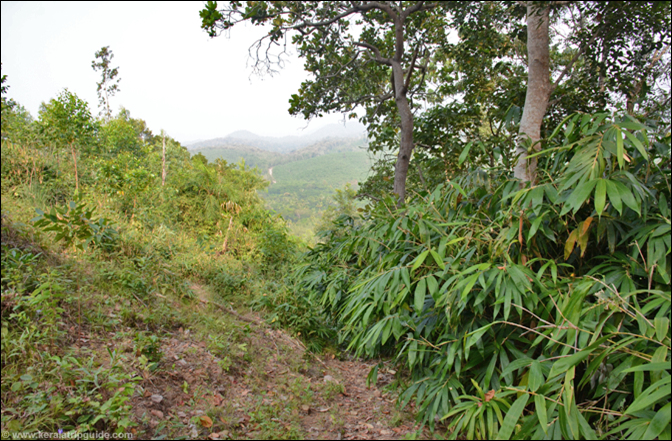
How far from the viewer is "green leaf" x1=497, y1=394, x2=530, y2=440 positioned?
129 centimetres

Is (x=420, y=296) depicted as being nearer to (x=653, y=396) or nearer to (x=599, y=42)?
(x=653, y=396)

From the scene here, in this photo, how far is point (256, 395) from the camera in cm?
228

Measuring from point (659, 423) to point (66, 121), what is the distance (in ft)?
17.7

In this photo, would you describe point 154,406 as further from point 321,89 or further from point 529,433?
point 321,89

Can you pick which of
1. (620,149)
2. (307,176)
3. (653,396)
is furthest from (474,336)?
(307,176)

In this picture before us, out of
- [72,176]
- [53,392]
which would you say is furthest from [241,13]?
[53,392]

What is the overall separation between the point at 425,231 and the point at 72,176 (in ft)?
15.2

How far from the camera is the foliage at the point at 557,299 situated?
1249mm

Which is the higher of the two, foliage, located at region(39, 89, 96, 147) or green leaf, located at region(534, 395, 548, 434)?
foliage, located at region(39, 89, 96, 147)

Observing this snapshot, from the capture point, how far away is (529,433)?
131 cm

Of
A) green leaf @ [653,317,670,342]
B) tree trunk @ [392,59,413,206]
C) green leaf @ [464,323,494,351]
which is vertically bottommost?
green leaf @ [464,323,494,351]

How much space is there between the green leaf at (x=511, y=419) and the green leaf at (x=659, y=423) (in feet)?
1.17

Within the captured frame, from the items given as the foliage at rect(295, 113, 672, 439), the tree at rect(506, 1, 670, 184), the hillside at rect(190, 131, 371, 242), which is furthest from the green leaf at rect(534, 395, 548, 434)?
the hillside at rect(190, 131, 371, 242)

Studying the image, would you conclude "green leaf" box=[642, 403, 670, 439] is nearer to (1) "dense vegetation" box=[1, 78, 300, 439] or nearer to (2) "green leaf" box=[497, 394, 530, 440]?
(2) "green leaf" box=[497, 394, 530, 440]
